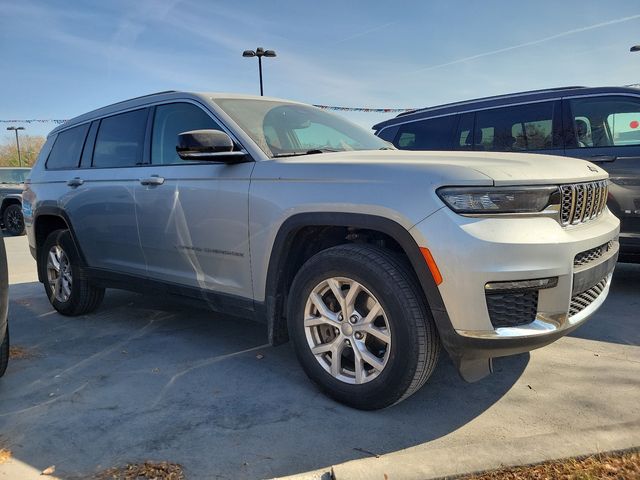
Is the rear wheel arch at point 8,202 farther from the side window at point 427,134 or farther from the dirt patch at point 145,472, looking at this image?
the dirt patch at point 145,472

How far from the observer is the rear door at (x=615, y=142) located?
15.8 ft

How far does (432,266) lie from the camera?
7.72ft

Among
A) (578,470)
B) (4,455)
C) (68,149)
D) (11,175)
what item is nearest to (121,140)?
(68,149)

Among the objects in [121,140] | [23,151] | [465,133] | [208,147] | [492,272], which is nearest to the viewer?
[492,272]

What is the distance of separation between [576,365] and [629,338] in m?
0.77

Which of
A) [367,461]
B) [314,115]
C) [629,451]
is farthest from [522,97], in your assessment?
[367,461]

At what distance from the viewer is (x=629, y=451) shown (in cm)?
224

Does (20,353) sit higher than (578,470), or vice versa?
(578,470)

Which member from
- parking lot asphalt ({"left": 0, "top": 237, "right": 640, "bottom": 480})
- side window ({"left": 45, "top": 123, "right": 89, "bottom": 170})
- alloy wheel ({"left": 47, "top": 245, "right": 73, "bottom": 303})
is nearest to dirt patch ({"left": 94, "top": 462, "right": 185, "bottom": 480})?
parking lot asphalt ({"left": 0, "top": 237, "right": 640, "bottom": 480})

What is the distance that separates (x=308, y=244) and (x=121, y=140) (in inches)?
86.8

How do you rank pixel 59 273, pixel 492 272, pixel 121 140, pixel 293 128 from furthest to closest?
pixel 59 273, pixel 121 140, pixel 293 128, pixel 492 272

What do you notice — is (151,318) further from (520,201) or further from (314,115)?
(520,201)

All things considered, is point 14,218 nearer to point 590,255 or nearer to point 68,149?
point 68,149

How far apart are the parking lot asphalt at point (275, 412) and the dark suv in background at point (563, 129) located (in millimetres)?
1388
